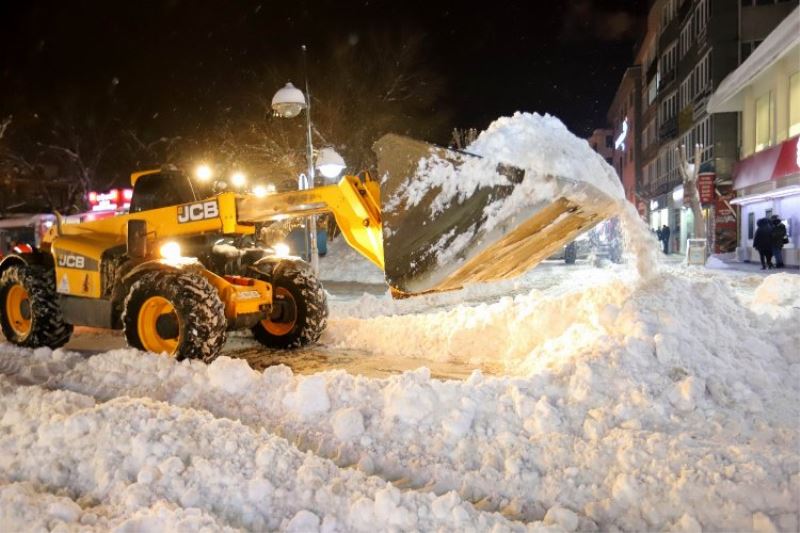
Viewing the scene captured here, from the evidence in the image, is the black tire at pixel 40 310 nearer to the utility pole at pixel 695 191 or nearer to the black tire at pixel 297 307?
the black tire at pixel 297 307

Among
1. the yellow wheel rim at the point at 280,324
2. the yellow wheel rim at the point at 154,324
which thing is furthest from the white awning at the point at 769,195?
the yellow wheel rim at the point at 154,324

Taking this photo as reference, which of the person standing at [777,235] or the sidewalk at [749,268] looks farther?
the person standing at [777,235]

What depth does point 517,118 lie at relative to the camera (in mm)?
5340

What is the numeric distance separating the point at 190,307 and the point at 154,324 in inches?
30.7

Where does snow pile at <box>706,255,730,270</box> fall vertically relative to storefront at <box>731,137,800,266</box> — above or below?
below

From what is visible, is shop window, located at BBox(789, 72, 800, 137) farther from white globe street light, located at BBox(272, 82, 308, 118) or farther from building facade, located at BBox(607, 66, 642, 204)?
building facade, located at BBox(607, 66, 642, 204)

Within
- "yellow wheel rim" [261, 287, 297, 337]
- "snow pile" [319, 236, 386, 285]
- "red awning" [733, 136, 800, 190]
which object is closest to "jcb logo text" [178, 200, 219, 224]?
"yellow wheel rim" [261, 287, 297, 337]

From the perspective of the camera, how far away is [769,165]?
69.7 ft

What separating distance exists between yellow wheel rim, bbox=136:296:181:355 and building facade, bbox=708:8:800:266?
1821cm

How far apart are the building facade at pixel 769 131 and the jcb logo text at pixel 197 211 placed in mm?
17226

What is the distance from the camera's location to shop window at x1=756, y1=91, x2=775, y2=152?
22.7 metres

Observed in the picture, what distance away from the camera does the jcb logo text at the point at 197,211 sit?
7537mm

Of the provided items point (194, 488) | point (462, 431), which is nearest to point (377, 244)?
point (462, 431)

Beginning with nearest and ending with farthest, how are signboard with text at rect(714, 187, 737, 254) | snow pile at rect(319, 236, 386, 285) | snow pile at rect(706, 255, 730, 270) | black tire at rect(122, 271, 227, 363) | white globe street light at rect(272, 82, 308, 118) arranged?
black tire at rect(122, 271, 227, 363) < white globe street light at rect(272, 82, 308, 118) < snow pile at rect(319, 236, 386, 285) < snow pile at rect(706, 255, 730, 270) < signboard with text at rect(714, 187, 737, 254)
